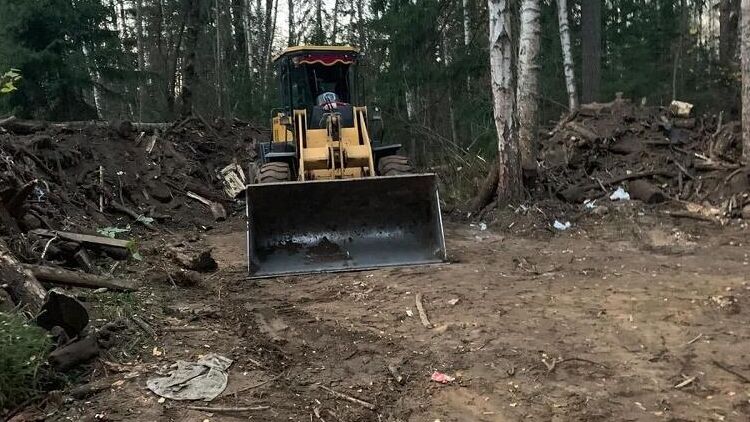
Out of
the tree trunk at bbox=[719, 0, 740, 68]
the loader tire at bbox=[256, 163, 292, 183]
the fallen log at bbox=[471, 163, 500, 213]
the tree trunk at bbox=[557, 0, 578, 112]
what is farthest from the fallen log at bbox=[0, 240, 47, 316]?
the tree trunk at bbox=[719, 0, 740, 68]

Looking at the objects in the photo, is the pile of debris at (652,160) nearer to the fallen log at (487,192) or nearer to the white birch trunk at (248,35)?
the fallen log at (487,192)

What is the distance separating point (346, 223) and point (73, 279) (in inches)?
125

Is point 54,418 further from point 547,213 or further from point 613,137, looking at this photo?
point 613,137

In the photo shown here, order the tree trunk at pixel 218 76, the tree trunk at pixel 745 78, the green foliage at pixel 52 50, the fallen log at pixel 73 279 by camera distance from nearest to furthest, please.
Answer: the fallen log at pixel 73 279 → the tree trunk at pixel 745 78 → the green foliage at pixel 52 50 → the tree trunk at pixel 218 76

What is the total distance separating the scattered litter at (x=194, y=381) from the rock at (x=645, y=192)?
7.74 metres

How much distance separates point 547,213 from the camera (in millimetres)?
9906

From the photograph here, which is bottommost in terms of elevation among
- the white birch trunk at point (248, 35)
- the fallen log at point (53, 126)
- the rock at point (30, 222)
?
the rock at point (30, 222)

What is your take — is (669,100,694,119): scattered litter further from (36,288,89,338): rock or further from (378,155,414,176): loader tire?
(36,288,89,338): rock

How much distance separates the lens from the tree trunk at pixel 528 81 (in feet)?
34.1

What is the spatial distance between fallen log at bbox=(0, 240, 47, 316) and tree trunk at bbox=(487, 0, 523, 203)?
23.4 ft

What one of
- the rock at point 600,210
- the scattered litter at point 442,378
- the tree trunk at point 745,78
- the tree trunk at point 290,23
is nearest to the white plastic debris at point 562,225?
the rock at point 600,210

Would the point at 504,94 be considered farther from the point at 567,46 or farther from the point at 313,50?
the point at 567,46

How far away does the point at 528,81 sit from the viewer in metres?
10.7

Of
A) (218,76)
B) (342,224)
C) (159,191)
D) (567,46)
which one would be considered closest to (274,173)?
(342,224)
